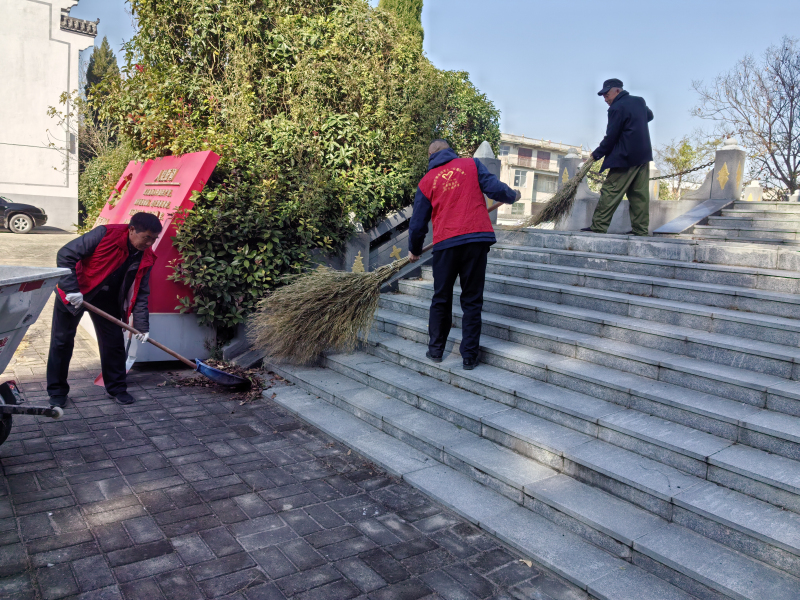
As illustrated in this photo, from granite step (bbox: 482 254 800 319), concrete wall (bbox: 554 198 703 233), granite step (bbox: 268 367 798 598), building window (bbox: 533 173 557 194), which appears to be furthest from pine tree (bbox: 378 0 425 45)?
building window (bbox: 533 173 557 194)

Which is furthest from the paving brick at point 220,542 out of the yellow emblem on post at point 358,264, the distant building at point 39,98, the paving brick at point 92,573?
the distant building at point 39,98

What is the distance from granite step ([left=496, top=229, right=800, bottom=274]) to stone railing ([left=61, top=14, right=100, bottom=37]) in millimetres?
23642

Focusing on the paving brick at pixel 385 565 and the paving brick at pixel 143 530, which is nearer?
the paving brick at pixel 385 565

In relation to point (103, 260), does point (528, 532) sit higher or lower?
lower

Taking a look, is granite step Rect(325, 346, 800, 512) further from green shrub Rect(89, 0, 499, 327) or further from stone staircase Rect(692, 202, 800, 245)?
stone staircase Rect(692, 202, 800, 245)

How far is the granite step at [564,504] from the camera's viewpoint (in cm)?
274

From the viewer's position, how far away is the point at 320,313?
5.79m

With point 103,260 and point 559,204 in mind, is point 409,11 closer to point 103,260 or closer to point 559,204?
point 559,204

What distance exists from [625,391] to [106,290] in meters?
4.10

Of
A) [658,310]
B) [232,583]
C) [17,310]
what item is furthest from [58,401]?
[658,310]

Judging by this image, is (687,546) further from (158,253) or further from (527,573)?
(158,253)

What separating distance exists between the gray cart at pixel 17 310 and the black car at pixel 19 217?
63.5 feet

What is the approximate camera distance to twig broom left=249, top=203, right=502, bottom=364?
5.77 meters

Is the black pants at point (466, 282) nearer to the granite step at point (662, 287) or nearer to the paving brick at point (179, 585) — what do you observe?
the granite step at point (662, 287)
